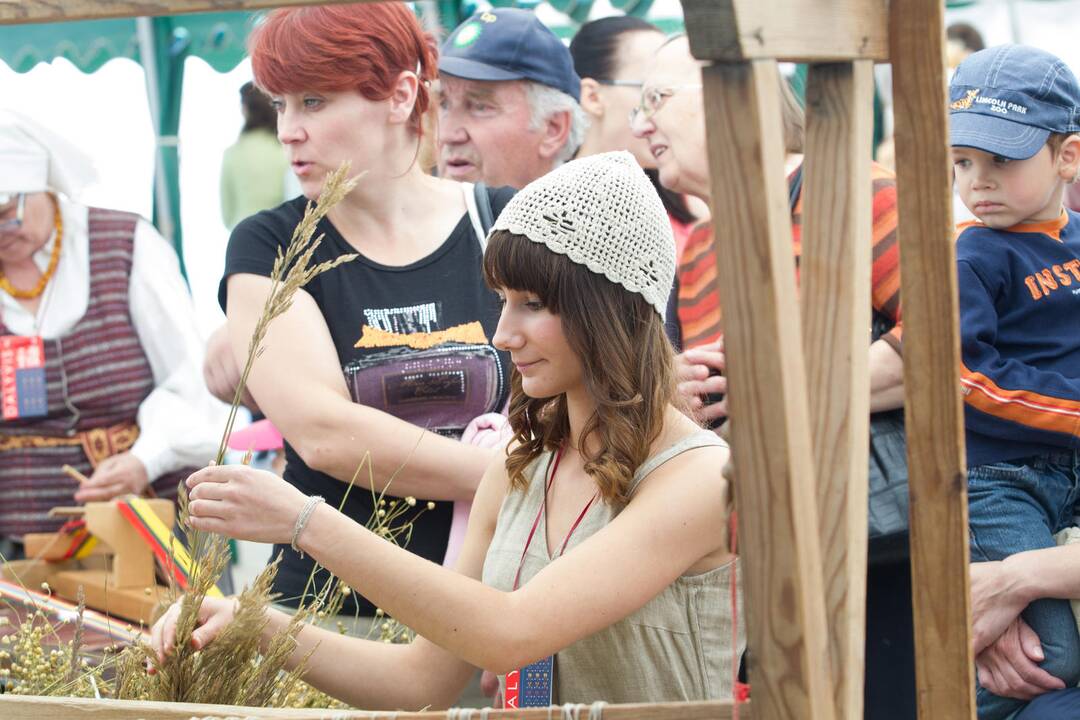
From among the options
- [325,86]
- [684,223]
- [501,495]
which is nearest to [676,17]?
[684,223]

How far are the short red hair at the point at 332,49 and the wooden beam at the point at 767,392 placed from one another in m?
1.32

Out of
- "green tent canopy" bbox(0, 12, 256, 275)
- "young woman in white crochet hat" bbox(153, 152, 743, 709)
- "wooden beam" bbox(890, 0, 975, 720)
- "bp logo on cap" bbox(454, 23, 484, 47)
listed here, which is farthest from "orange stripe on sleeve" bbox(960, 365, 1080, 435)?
"green tent canopy" bbox(0, 12, 256, 275)

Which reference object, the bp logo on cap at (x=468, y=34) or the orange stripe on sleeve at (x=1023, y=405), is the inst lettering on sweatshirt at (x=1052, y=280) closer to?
the orange stripe on sleeve at (x=1023, y=405)

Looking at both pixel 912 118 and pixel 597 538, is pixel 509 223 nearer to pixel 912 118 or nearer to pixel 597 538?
pixel 597 538

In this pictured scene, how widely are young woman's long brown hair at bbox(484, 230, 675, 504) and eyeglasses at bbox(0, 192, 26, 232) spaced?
221 centimetres

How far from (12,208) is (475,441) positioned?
193 centimetres

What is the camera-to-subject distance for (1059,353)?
2086mm

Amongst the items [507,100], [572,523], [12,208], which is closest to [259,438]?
[12,208]

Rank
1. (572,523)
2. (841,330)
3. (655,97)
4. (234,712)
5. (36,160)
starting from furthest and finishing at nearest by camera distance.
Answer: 1. (36,160)
2. (655,97)
3. (572,523)
4. (234,712)
5. (841,330)

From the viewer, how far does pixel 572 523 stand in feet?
6.02

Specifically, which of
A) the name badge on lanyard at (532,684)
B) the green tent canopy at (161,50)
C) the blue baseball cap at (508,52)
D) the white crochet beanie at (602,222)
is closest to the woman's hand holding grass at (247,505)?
the name badge on lanyard at (532,684)

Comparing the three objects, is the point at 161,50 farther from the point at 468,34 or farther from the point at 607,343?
the point at 607,343

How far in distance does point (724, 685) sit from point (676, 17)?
4.57 meters

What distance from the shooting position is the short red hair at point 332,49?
91.3 inches
